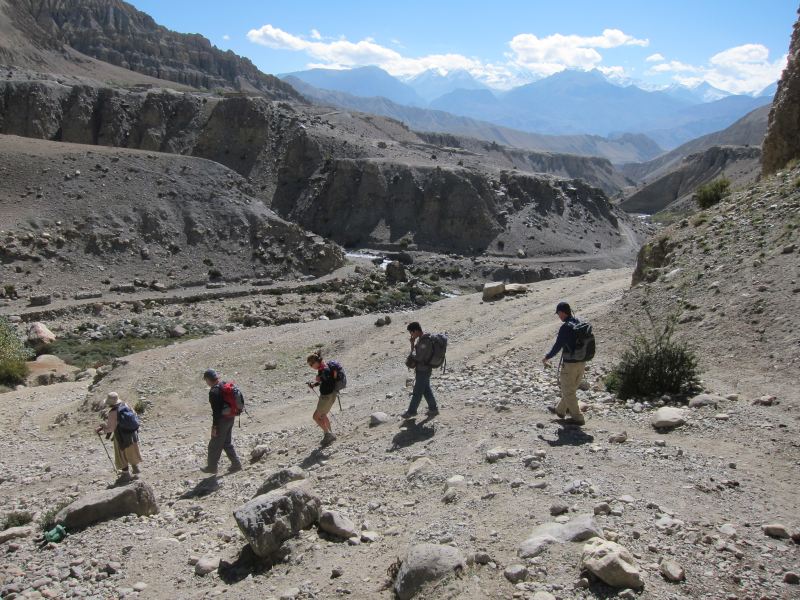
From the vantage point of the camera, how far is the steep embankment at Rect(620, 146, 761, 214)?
4803 inches

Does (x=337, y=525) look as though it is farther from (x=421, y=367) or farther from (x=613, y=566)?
(x=421, y=367)

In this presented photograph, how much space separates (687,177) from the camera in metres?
133

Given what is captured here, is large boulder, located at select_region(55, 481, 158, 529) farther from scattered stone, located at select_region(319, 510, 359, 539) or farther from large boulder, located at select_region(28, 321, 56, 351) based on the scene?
large boulder, located at select_region(28, 321, 56, 351)

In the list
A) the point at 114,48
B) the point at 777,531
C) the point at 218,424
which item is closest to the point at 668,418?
the point at 777,531

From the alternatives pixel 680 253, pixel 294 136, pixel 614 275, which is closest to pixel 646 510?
pixel 680 253

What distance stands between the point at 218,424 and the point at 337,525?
422 cm

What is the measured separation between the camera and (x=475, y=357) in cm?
1750

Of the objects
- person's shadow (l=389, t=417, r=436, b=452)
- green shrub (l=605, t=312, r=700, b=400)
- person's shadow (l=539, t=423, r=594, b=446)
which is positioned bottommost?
person's shadow (l=389, t=417, r=436, b=452)

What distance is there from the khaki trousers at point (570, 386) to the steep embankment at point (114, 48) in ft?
378

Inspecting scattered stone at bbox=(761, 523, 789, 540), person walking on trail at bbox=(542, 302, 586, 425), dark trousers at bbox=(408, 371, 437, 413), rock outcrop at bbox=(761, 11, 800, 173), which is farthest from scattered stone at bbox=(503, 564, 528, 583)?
rock outcrop at bbox=(761, 11, 800, 173)

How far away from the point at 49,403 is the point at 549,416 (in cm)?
1662

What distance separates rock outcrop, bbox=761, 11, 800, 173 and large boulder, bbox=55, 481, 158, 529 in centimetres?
2213

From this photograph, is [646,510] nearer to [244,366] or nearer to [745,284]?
[745,284]

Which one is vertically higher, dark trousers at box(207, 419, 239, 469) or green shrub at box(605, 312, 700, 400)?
green shrub at box(605, 312, 700, 400)
